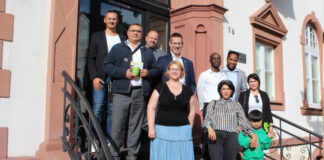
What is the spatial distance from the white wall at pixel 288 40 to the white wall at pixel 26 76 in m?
3.59

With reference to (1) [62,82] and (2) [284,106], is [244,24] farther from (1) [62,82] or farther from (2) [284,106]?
(1) [62,82]

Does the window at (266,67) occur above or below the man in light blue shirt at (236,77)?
above

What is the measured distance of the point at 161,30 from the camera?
5.99 meters

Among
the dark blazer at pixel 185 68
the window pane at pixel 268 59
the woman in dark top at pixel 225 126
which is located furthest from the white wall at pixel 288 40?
the woman in dark top at pixel 225 126

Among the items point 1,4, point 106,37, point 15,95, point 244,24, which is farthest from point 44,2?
point 244,24

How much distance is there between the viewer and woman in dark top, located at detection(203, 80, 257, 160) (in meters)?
3.58

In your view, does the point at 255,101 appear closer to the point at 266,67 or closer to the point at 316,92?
the point at 266,67

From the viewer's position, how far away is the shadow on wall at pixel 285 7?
7.97 m

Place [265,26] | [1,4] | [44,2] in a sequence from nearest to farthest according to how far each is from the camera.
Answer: [1,4], [44,2], [265,26]

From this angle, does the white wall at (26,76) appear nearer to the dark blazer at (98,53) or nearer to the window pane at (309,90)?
the dark blazer at (98,53)

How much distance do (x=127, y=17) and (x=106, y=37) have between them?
1.73 m

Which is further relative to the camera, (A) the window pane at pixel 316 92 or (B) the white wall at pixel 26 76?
(A) the window pane at pixel 316 92

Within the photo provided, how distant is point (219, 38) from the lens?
228 inches

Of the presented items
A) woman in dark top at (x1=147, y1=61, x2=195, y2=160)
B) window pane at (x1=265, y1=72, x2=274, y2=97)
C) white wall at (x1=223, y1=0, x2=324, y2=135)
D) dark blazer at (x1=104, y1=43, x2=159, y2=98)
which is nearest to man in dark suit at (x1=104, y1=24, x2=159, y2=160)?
dark blazer at (x1=104, y1=43, x2=159, y2=98)
